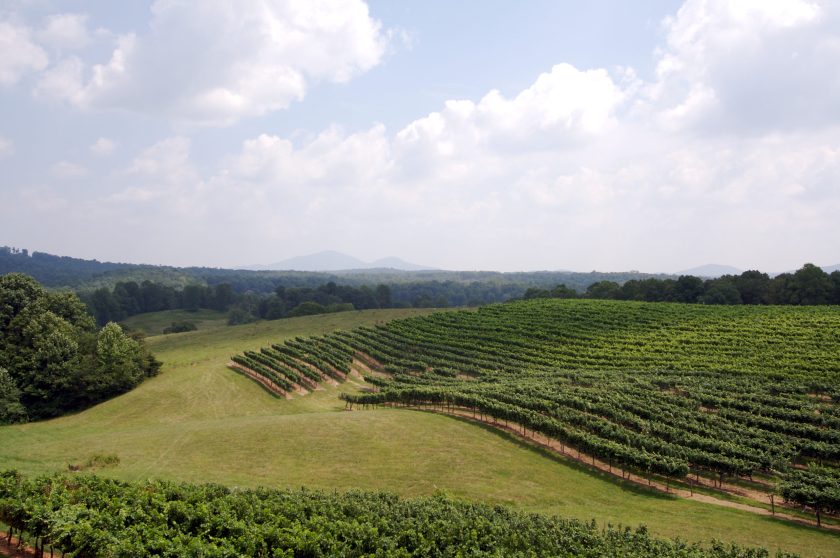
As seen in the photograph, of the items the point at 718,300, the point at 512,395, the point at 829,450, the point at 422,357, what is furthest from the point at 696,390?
the point at 718,300

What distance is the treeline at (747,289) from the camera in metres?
103

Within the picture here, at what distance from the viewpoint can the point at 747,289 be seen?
117 metres

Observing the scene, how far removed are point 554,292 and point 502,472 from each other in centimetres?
11849

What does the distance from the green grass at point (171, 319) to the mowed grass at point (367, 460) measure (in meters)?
116

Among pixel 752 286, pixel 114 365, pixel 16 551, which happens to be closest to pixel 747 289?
pixel 752 286

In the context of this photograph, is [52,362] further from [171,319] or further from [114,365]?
[171,319]

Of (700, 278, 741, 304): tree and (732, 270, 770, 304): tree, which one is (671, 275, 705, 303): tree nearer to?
(700, 278, 741, 304): tree

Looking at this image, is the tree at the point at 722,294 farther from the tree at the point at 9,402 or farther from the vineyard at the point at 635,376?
the tree at the point at 9,402

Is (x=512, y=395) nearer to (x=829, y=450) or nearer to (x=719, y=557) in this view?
(x=829, y=450)

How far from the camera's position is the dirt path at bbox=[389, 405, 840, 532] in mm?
30172

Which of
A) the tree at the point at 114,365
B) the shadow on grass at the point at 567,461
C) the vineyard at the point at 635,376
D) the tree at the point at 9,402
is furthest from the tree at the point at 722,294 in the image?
the tree at the point at 9,402

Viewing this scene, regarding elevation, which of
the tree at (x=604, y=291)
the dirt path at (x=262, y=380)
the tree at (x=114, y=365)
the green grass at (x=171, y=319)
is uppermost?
the tree at (x=604, y=291)

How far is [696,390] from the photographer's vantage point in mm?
51938

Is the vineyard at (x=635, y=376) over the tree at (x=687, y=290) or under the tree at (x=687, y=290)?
under
